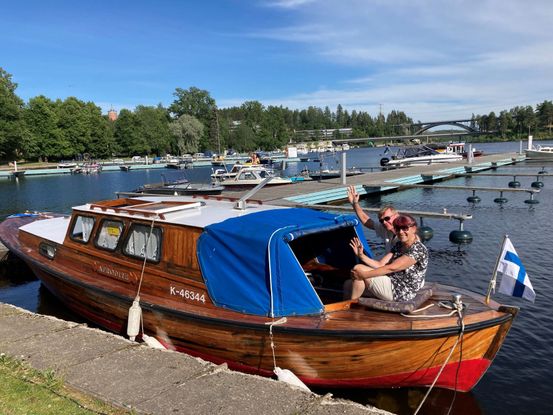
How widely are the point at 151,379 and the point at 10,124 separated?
90864mm

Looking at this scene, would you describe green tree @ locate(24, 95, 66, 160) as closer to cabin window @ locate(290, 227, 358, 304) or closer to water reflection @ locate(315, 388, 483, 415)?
cabin window @ locate(290, 227, 358, 304)

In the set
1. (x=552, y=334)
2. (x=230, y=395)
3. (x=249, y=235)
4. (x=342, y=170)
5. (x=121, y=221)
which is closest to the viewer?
(x=230, y=395)

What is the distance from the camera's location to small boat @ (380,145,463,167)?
159ft

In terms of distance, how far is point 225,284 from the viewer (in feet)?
21.4

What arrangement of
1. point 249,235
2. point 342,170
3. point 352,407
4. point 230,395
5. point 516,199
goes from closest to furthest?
point 352,407 < point 230,395 < point 249,235 < point 516,199 < point 342,170

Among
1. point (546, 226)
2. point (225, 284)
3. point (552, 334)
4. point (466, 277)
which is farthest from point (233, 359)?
point (546, 226)

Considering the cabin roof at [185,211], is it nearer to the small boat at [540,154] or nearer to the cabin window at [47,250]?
the cabin window at [47,250]

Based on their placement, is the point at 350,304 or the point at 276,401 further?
the point at 350,304

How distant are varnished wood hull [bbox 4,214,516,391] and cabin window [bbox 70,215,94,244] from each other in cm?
281

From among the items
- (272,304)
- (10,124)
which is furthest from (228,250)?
(10,124)

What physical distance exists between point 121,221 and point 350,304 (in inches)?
178

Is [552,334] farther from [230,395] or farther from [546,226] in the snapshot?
[546,226]

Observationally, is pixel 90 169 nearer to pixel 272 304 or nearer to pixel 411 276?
pixel 272 304

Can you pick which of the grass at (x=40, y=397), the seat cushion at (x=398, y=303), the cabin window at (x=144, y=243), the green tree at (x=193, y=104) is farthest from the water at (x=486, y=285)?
the green tree at (x=193, y=104)
